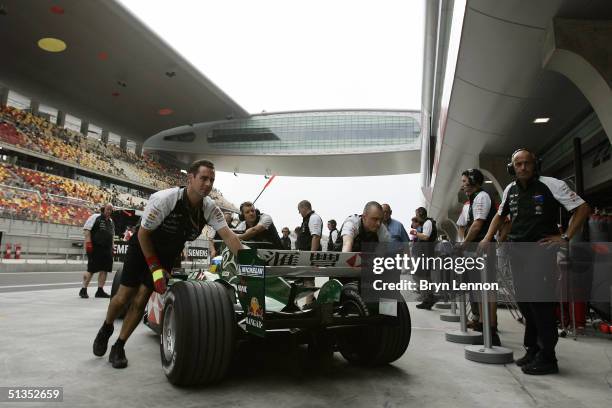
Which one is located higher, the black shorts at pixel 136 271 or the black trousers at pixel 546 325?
the black shorts at pixel 136 271

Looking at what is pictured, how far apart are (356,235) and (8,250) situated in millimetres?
14141

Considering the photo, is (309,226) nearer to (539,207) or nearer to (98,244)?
(98,244)

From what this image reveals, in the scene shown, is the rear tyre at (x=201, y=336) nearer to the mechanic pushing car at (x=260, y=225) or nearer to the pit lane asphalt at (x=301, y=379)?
the pit lane asphalt at (x=301, y=379)

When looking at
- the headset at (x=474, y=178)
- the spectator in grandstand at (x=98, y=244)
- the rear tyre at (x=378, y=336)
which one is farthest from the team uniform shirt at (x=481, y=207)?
the spectator in grandstand at (x=98, y=244)

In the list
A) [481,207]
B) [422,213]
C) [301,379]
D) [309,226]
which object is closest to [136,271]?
[301,379]

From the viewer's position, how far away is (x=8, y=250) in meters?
13.3

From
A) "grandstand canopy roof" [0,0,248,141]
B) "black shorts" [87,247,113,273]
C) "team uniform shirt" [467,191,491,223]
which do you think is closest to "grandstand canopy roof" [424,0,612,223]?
"team uniform shirt" [467,191,491,223]

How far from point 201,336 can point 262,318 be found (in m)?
0.44

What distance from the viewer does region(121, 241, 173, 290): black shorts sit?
3.30m

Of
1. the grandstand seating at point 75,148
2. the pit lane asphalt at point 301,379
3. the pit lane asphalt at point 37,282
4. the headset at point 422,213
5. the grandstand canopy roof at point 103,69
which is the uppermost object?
the grandstand canopy roof at point 103,69

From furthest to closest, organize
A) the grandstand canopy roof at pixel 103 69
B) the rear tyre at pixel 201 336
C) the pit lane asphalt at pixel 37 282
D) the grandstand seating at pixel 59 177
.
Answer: the grandstand canopy roof at pixel 103 69 → the grandstand seating at pixel 59 177 → the pit lane asphalt at pixel 37 282 → the rear tyre at pixel 201 336

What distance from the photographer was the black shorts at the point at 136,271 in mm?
3299

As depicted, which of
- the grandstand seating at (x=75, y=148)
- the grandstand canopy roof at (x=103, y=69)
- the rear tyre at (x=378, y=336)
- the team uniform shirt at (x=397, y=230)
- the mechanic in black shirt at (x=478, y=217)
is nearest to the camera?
the rear tyre at (x=378, y=336)

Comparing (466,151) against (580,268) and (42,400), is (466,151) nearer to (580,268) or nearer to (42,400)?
(580,268)
